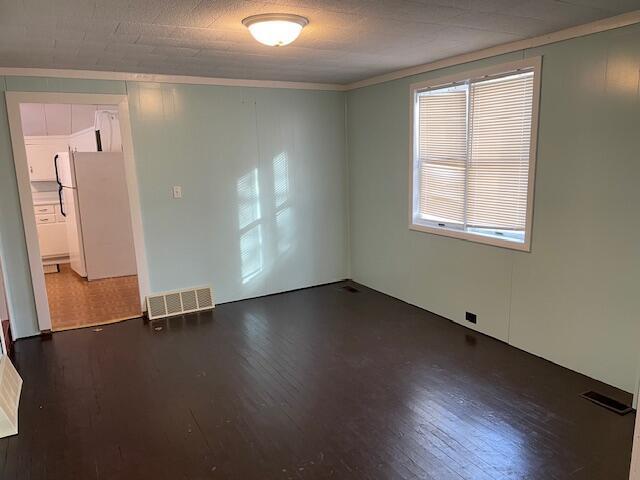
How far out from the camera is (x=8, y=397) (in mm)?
2777

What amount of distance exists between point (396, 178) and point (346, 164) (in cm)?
91

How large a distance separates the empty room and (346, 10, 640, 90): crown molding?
2 centimetres

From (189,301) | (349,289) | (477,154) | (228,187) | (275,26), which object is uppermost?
(275,26)

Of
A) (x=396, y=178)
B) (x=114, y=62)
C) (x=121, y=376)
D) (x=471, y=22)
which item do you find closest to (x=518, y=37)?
(x=471, y=22)

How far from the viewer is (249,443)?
2441 mm

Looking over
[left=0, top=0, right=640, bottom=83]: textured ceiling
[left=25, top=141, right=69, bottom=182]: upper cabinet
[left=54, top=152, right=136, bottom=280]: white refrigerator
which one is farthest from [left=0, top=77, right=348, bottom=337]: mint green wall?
[left=25, top=141, right=69, bottom=182]: upper cabinet

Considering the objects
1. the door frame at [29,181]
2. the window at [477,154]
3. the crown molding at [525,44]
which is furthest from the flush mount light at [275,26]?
the door frame at [29,181]

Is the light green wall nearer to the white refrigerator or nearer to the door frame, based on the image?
the door frame

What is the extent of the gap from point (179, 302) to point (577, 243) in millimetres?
3486

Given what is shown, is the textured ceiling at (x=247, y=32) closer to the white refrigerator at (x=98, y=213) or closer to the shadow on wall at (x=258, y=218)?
the shadow on wall at (x=258, y=218)

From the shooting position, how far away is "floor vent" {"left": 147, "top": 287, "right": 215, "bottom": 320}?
443 cm

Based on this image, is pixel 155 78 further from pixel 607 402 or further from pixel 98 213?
pixel 607 402

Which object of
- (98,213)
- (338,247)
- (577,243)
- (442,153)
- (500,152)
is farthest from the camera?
(98,213)

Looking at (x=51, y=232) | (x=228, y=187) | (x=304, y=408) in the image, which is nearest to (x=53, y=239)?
(x=51, y=232)
